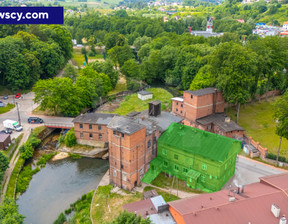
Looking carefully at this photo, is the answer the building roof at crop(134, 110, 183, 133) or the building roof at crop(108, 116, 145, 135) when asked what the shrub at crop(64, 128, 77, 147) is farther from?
the building roof at crop(108, 116, 145, 135)

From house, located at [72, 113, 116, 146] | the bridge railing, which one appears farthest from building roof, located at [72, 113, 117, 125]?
the bridge railing

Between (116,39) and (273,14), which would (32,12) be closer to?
(116,39)

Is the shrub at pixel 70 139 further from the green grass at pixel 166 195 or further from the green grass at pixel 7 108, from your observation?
the green grass at pixel 7 108

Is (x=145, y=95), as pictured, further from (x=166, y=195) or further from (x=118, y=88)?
(x=166, y=195)

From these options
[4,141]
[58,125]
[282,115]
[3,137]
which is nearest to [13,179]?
[4,141]

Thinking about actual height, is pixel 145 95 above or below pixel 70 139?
above
